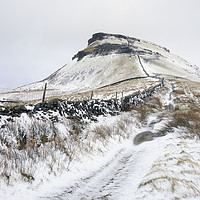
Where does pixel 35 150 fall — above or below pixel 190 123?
above

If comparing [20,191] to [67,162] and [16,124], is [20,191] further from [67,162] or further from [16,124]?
[16,124]

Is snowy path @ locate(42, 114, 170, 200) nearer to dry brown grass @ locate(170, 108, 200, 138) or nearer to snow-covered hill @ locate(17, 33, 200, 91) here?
dry brown grass @ locate(170, 108, 200, 138)

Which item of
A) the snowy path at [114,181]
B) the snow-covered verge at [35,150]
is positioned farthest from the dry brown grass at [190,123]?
the snow-covered verge at [35,150]

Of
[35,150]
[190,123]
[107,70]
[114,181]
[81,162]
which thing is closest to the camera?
[114,181]

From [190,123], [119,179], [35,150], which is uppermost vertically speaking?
[35,150]

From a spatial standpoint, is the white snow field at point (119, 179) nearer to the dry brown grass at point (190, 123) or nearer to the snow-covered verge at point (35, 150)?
the snow-covered verge at point (35, 150)

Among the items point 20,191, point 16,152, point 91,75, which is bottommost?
point 20,191

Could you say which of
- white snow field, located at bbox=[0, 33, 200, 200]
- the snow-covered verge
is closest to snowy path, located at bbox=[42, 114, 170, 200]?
white snow field, located at bbox=[0, 33, 200, 200]

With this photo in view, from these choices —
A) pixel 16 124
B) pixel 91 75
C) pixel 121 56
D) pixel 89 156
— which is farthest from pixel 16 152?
pixel 121 56

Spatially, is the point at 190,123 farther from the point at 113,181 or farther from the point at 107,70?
the point at 107,70

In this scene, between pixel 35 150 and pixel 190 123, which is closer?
pixel 35 150

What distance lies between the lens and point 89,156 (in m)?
5.99

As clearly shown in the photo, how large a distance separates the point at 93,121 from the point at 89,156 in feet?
12.8

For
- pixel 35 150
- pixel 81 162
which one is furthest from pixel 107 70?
pixel 35 150
